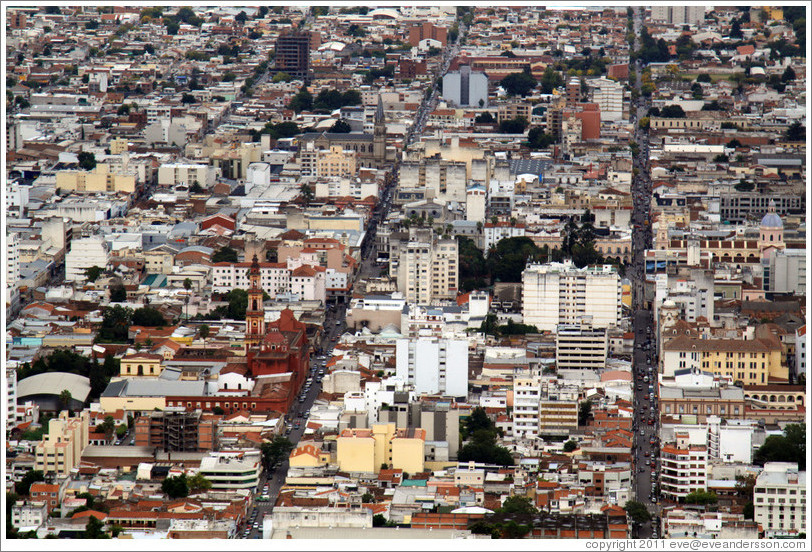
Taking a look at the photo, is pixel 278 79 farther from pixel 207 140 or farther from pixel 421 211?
pixel 421 211

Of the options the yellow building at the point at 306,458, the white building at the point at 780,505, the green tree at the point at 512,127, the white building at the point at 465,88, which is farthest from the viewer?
the white building at the point at 465,88

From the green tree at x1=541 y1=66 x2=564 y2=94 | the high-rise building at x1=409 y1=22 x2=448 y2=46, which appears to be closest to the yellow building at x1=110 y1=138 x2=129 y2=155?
the green tree at x1=541 y1=66 x2=564 y2=94

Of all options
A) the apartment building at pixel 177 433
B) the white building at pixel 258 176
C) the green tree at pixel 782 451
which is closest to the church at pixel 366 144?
the white building at pixel 258 176

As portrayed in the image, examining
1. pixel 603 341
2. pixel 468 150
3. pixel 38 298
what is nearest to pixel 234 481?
pixel 603 341

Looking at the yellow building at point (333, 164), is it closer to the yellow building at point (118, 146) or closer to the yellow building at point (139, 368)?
the yellow building at point (118, 146)

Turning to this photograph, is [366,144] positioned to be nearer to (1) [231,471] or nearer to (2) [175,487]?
(1) [231,471]

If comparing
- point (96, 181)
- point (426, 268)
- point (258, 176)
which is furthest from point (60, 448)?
point (258, 176)
